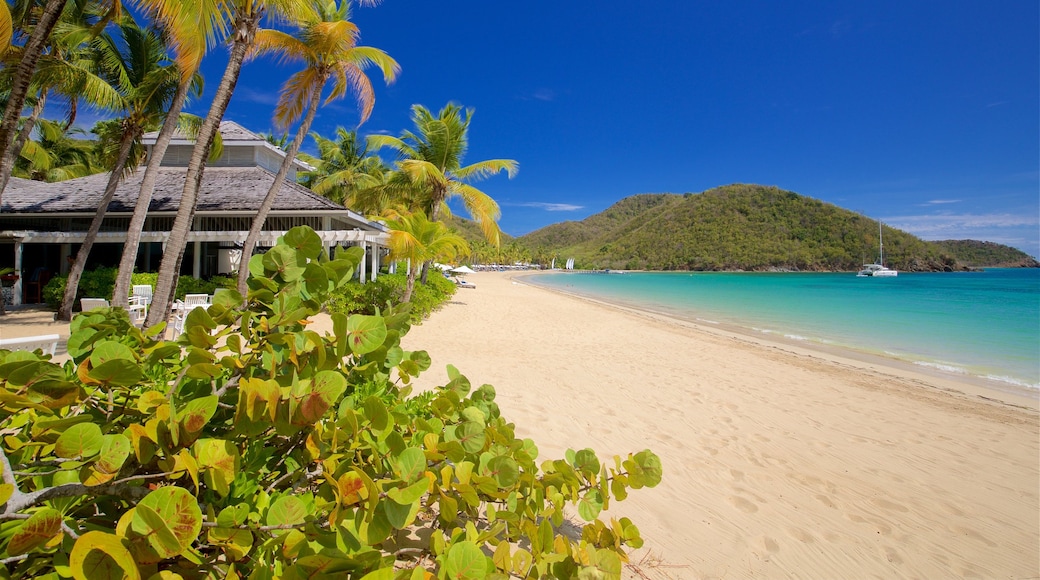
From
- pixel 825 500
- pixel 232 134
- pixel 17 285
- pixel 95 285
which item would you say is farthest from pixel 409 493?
pixel 232 134

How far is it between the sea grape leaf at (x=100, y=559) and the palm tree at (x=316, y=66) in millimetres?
11363

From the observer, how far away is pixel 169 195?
47.5 feet

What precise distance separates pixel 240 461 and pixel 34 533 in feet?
1.08

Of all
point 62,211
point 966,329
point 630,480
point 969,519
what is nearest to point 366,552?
point 630,480

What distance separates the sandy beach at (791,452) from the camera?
9.58ft

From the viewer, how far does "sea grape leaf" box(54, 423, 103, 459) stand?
850 millimetres

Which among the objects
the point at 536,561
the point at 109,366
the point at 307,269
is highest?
the point at 307,269

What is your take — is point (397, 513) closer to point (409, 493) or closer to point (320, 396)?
point (409, 493)

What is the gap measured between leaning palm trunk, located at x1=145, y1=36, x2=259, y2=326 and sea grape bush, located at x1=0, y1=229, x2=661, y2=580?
807 cm

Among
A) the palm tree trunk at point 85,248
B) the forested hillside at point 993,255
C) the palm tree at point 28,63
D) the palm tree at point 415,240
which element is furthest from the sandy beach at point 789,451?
the forested hillside at point 993,255

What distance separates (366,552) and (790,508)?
12.1 feet

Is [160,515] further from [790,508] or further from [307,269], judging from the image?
[790,508]

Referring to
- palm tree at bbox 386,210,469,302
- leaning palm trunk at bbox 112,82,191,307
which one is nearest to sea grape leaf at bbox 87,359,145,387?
leaning palm trunk at bbox 112,82,191,307

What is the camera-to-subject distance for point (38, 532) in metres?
0.75
